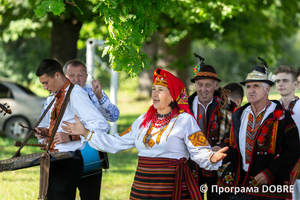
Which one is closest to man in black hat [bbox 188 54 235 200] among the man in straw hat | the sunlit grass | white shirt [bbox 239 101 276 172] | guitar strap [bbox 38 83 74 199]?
white shirt [bbox 239 101 276 172]

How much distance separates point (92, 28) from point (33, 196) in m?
10.6

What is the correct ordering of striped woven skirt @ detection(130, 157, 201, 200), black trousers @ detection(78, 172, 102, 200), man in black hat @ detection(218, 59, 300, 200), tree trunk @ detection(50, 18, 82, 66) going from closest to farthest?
striped woven skirt @ detection(130, 157, 201, 200) → man in black hat @ detection(218, 59, 300, 200) → black trousers @ detection(78, 172, 102, 200) → tree trunk @ detection(50, 18, 82, 66)

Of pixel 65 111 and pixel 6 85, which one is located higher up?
pixel 6 85

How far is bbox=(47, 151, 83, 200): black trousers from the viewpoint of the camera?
156 inches

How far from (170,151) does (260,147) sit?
1101mm

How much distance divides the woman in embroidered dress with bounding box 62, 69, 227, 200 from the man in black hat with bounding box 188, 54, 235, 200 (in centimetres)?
101

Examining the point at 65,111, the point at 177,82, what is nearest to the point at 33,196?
the point at 65,111

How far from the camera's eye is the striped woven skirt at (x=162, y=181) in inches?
139

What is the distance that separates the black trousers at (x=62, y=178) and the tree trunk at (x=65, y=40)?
24.6 ft

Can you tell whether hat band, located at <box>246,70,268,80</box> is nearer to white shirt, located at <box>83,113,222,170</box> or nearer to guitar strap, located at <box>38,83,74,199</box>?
white shirt, located at <box>83,113,222,170</box>

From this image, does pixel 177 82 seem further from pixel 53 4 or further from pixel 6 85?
pixel 6 85

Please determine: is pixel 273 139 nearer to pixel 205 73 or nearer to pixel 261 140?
pixel 261 140

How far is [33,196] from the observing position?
661 cm

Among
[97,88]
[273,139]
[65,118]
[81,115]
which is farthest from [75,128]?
[273,139]
